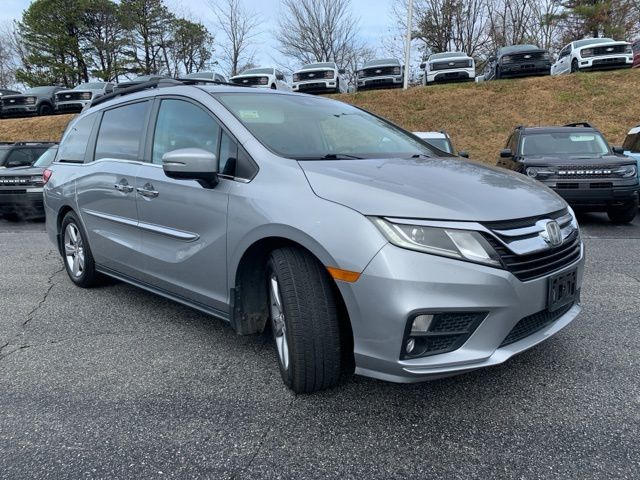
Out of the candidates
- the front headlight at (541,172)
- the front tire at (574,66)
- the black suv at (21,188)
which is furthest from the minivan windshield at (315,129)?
the front tire at (574,66)

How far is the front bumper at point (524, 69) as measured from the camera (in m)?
18.2

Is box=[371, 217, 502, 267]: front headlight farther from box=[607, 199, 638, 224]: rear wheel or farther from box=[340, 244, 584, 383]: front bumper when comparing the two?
box=[607, 199, 638, 224]: rear wheel

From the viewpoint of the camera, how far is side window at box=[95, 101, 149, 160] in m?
3.83

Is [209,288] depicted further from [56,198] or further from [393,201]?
[56,198]

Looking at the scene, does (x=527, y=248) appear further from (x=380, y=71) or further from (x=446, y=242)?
(x=380, y=71)

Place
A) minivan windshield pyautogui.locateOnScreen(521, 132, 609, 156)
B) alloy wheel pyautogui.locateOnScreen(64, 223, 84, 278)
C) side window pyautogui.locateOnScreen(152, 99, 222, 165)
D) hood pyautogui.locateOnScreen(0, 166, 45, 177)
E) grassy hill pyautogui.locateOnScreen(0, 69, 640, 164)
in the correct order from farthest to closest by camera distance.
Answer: grassy hill pyautogui.locateOnScreen(0, 69, 640, 164) → hood pyautogui.locateOnScreen(0, 166, 45, 177) → minivan windshield pyautogui.locateOnScreen(521, 132, 609, 156) → alloy wheel pyautogui.locateOnScreen(64, 223, 84, 278) → side window pyautogui.locateOnScreen(152, 99, 222, 165)

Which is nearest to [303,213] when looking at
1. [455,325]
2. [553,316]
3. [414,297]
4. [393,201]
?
[393,201]

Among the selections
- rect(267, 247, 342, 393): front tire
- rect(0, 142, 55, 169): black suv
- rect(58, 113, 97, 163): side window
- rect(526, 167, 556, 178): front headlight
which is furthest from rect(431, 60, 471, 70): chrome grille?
rect(267, 247, 342, 393): front tire

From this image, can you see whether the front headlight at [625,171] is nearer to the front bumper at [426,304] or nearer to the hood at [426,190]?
the hood at [426,190]

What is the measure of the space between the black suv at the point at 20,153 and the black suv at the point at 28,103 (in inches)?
460

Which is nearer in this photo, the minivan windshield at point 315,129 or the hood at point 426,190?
the hood at point 426,190

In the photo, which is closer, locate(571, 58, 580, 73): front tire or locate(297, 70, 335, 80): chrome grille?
locate(571, 58, 580, 73): front tire

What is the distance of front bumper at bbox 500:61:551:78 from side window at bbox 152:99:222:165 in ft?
58.4

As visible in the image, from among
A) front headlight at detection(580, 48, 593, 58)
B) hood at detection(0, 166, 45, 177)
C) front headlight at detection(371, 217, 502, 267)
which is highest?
front headlight at detection(580, 48, 593, 58)
